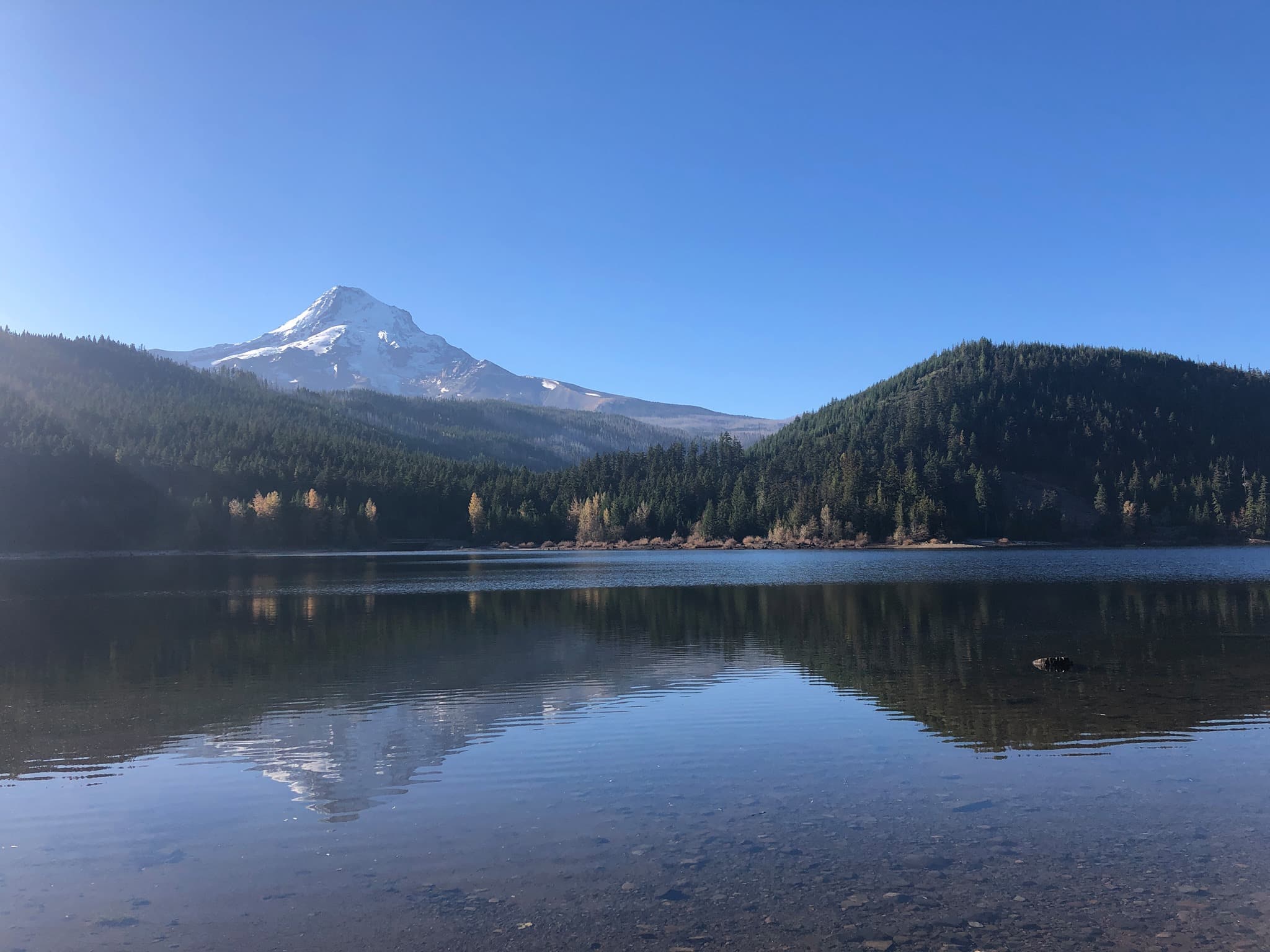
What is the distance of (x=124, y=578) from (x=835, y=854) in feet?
343

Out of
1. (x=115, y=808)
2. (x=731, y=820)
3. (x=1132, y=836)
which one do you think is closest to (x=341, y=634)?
(x=115, y=808)

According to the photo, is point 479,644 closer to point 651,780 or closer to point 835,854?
point 651,780

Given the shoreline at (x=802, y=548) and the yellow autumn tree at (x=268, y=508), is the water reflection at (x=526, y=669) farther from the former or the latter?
the yellow autumn tree at (x=268, y=508)

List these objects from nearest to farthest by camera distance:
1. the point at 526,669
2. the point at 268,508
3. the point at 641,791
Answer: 1. the point at 641,791
2. the point at 526,669
3. the point at 268,508

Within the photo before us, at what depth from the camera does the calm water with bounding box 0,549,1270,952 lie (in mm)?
11508

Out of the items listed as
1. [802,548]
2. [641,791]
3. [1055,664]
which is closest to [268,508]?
[802,548]

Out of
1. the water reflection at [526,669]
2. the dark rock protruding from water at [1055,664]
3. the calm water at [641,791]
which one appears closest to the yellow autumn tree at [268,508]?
the water reflection at [526,669]

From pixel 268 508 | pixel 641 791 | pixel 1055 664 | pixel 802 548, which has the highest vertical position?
pixel 268 508

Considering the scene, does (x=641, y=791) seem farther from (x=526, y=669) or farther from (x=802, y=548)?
(x=802, y=548)

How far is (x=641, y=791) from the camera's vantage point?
686 inches

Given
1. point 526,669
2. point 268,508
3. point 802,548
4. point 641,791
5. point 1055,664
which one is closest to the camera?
point 641,791

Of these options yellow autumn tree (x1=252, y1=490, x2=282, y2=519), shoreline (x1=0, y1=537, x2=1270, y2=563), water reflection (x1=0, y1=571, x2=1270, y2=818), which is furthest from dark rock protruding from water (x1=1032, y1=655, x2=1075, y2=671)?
yellow autumn tree (x1=252, y1=490, x2=282, y2=519)

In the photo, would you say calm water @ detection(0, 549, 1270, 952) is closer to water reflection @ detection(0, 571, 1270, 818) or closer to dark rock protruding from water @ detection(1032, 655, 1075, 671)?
water reflection @ detection(0, 571, 1270, 818)

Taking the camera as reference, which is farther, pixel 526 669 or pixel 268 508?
pixel 268 508
